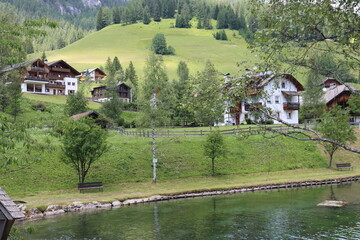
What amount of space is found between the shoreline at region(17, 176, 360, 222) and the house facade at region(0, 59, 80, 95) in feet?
180

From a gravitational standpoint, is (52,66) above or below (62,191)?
above

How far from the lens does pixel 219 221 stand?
79.9 feet

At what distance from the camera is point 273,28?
9.96 m

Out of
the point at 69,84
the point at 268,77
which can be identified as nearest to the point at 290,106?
the point at 69,84

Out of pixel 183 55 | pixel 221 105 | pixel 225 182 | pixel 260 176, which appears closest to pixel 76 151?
pixel 225 182

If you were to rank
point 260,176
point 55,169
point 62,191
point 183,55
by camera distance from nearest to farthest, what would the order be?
point 62,191, point 55,169, point 260,176, point 183,55

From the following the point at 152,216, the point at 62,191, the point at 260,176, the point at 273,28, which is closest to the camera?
the point at 273,28

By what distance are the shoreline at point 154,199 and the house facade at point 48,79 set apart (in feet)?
180

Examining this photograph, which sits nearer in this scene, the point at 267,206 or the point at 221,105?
the point at 221,105

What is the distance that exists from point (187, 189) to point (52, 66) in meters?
73.2

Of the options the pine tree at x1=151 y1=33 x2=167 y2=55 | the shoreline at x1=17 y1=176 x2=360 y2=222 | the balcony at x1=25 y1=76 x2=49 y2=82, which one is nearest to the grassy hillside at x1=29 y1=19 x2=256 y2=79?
the pine tree at x1=151 y1=33 x2=167 y2=55

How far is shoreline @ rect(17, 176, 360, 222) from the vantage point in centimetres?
2785

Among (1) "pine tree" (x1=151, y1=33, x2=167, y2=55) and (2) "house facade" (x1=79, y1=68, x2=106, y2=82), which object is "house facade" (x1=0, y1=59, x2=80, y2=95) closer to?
(2) "house facade" (x1=79, y1=68, x2=106, y2=82)

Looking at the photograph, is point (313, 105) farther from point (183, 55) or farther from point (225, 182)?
point (183, 55)
